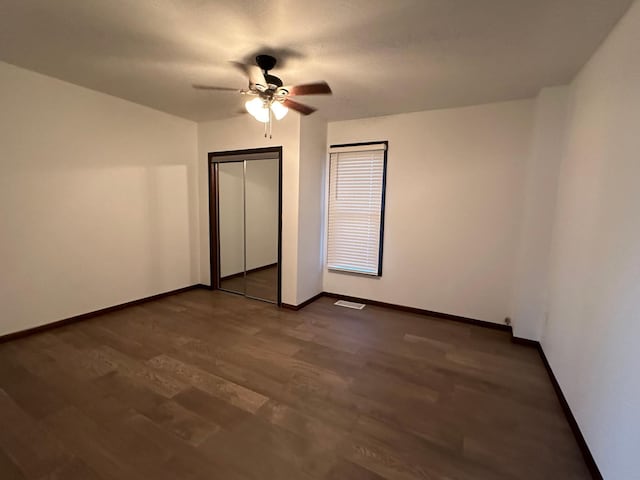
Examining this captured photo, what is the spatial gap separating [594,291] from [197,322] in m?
3.50

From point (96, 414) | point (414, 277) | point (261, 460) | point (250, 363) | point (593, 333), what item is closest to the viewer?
point (261, 460)

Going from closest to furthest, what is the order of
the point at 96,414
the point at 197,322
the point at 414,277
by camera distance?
the point at 96,414, the point at 197,322, the point at 414,277

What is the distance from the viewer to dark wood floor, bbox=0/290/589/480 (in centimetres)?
154

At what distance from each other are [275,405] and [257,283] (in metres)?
2.56

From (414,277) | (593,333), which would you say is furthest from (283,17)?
(414,277)

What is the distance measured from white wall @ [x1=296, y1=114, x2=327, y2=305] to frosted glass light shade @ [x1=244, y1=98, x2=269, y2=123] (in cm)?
114

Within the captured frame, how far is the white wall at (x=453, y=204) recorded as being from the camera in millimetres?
3100

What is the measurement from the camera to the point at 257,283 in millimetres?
4418

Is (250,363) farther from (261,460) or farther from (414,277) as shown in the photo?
(414,277)

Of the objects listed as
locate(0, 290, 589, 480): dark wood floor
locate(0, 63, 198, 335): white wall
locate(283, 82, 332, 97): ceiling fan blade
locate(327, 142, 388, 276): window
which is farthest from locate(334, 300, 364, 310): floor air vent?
locate(283, 82, 332, 97): ceiling fan blade

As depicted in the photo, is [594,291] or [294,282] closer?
[594,291]

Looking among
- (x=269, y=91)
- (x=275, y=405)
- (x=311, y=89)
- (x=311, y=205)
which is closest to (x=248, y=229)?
(x=311, y=205)

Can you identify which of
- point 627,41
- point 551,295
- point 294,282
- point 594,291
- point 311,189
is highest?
point 627,41

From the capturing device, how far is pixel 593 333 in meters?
1.71
